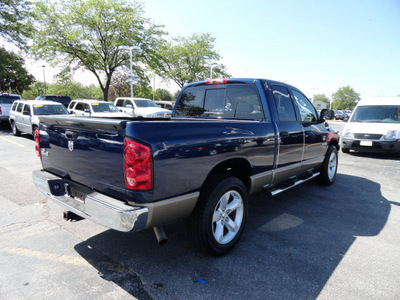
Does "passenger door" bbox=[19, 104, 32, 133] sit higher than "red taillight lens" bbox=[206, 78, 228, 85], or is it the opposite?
"red taillight lens" bbox=[206, 78, 228, 85]

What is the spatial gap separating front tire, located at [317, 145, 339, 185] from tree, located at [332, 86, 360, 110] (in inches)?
5036

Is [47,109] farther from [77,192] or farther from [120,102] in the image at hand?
[77,192]

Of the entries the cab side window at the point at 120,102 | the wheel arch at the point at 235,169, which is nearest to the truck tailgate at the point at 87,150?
the wheel arch at the point at 235,169

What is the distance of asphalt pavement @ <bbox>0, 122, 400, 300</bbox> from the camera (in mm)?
2281

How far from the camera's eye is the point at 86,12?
76.7ft

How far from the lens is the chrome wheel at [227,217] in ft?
9.11

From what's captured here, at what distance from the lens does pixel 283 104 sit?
3928 millimetres

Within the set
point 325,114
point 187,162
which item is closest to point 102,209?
point 187,162

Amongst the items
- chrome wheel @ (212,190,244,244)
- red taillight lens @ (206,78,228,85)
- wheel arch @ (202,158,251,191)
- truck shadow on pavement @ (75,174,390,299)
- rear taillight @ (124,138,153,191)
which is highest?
red taillight lens @ (206,78,228,85)

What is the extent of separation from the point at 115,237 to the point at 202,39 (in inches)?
1462

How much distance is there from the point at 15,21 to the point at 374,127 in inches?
889

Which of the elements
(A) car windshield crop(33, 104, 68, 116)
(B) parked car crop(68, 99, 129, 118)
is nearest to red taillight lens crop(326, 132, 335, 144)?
(A) car windshield crop(33, 104, 68, 116)

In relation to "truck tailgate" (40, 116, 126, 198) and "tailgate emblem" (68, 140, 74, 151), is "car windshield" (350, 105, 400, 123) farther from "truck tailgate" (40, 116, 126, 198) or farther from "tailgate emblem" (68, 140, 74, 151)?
"tailgate emblem" (68, 140, 74, 151)

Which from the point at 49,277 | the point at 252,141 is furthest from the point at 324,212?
the point at 49,277
